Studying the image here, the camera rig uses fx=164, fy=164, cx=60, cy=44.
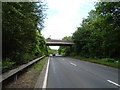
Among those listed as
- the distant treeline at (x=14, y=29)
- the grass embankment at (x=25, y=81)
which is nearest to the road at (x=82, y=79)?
the grass embankment at (x=25, y=81)

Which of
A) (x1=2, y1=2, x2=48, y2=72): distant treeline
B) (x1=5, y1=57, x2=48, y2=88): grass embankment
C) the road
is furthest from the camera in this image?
(x1=2, y1=2, x2=48, y2=72): distant treeline

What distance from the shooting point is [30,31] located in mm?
13008

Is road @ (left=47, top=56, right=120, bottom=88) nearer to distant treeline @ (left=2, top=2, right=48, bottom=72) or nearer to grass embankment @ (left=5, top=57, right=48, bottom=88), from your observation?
grass embankment @ (left=5, top=57, right=48, bottom=88)

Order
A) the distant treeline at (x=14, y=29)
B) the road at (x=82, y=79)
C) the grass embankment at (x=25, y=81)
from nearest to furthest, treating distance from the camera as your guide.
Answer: the grass embankment at (x=25, y=81) → the road at (x=82, y=79) → the distant treeline at (x=14, y=29)

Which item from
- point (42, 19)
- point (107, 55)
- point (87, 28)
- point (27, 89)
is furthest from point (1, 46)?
point (87, 28)

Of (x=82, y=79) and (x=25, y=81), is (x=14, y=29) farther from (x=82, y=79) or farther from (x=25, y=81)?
(x=82, y=79)

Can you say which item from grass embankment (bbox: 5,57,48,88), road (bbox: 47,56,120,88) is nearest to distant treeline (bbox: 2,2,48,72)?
grass embankment (bbox: 5,57,48,88)

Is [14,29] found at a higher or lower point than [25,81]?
higher

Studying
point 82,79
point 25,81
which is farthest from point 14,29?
point 82,79

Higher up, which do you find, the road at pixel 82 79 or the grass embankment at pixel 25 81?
the grass embankment at pixel 25 81

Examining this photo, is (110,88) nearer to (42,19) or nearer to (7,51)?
(7,51)

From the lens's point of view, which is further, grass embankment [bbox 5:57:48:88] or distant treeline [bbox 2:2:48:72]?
distant treeline [bbox 2:2:48:72]

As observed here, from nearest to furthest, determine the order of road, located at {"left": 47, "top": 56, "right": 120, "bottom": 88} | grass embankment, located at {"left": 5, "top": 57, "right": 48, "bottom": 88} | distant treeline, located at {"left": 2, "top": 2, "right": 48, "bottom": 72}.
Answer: grass embankment, located at {"left": 5, "top": 57, "right": 48, "bottom": 88}
road, located at {"left": 47, "top": 56, "right": 120, "bottom": 88}
distant treeline, located at {"left": 2, "top": 2, "right": 48, "bottom": 72}

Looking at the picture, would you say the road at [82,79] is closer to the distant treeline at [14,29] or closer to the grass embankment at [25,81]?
the grass embankment at [25,81]
